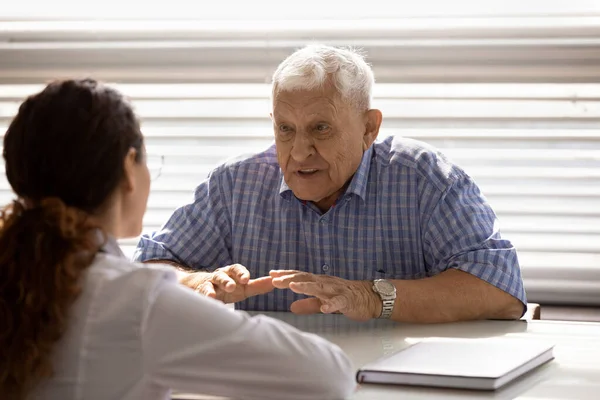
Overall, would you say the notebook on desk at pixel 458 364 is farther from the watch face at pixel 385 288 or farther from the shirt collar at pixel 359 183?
the shirt collar at pixel 359 183

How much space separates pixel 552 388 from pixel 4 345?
0.96 m

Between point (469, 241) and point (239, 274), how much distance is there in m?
0.64

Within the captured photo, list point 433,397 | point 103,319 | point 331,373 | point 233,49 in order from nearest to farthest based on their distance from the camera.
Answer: point 103,319, point 331,373, point 433,397, point 233,49

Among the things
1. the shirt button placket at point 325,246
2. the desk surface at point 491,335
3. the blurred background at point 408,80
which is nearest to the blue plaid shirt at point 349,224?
the shirt button placket at point 325,246

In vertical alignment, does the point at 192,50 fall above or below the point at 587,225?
above

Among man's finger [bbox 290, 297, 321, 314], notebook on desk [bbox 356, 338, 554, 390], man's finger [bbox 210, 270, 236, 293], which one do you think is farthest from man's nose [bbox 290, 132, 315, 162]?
notebook on desk [bbox 356, 338, 554, 390]

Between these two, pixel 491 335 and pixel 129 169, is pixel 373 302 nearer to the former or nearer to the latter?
pixel 491 335

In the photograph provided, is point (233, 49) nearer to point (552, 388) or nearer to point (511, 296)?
point (511, 296)

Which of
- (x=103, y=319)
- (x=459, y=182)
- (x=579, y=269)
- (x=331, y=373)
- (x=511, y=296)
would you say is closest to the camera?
(x=103, y=319)

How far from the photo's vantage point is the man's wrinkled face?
96.7 inches

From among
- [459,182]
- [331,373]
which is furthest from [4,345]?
[459,182]

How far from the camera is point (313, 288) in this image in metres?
2.03

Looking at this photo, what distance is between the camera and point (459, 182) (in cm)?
252

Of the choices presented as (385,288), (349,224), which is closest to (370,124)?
(349,224)
